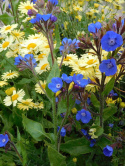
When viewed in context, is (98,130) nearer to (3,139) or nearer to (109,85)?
(109,85)

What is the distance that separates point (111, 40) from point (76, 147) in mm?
486

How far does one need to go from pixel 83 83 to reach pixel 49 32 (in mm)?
232

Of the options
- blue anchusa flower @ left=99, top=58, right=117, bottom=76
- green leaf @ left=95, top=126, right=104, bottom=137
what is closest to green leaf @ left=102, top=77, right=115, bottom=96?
blue anchusa flower @ left=99, top=58, right=117, bottom=76

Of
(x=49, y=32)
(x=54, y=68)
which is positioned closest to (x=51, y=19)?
(x=49, y=32)

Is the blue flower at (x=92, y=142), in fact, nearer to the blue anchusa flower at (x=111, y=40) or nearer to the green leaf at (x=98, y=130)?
the green leaf at (x=98, y=130)

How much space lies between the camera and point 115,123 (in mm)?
950

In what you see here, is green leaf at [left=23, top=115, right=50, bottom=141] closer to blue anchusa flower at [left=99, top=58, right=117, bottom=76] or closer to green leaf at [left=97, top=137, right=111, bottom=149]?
green leaf at [left=97, top=137, right=111, bottom=149]

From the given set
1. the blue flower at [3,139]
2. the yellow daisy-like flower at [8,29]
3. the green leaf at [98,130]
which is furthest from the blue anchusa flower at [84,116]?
the yellow daisy-like flower at [8,29]

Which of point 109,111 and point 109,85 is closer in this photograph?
point 109,85

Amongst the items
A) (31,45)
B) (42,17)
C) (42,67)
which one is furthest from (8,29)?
(42,17)

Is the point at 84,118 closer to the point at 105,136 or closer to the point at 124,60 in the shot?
the point at 105,136

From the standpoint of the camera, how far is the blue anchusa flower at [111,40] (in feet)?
1.72

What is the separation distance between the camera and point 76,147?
82cm

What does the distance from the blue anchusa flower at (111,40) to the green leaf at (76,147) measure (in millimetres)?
450
